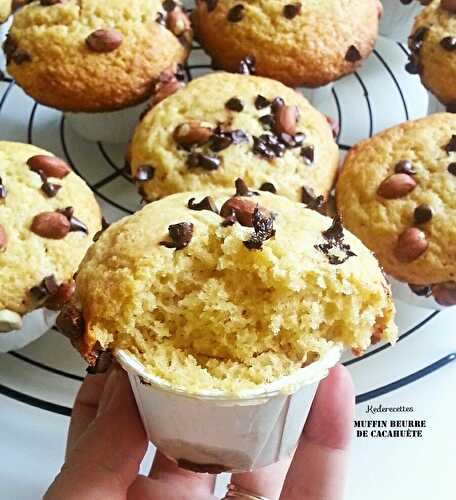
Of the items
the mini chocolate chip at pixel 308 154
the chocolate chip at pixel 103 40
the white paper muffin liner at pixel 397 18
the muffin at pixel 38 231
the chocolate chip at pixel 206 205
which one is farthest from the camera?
the white paper muffin liner at pixel 397 18

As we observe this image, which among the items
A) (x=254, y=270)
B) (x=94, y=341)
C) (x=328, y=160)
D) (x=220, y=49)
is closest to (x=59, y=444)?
(x=94, y=341)

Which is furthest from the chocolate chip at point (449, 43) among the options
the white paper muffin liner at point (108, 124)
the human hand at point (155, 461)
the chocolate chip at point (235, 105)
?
the human hand at point (155, 461)

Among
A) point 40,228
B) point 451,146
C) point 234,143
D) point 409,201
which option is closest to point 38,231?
point 40,228

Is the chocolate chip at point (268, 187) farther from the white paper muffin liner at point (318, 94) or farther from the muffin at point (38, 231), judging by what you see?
the white paper muffin liner at point (318, 94)

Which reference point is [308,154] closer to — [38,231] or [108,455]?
[38,231]

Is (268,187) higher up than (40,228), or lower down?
higher up

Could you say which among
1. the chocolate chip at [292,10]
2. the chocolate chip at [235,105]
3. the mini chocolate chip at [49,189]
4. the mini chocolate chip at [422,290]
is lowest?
the mini chocolate chip at [422,290]
